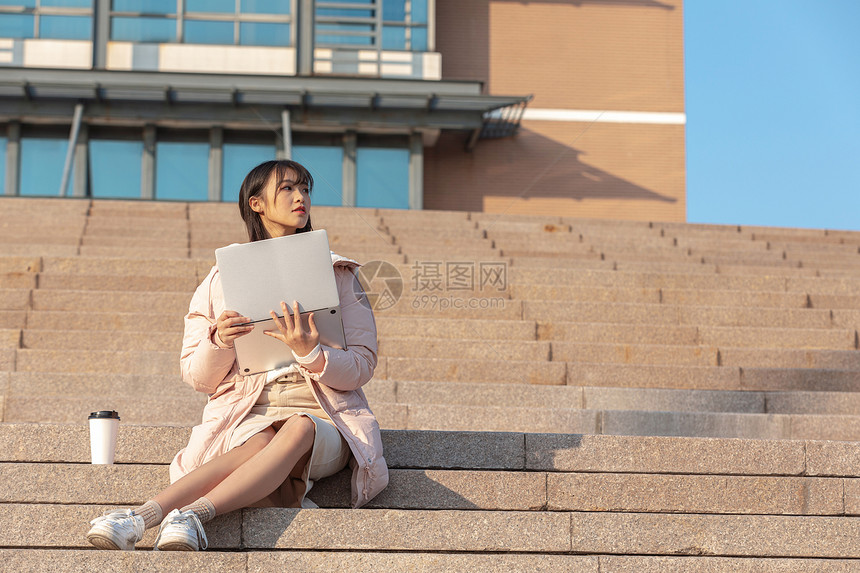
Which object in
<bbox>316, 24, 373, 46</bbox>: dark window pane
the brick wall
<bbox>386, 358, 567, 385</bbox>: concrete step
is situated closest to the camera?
<bbox>386, 358, 567, 385</bbox>: concrete step

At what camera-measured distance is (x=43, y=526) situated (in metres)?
3.24

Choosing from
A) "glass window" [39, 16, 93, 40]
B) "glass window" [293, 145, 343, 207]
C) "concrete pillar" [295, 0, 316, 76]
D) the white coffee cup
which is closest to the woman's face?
the white coffee cup

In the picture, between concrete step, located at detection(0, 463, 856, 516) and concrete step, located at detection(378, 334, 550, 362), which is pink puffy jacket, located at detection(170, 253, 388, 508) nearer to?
concrete step, located at detection(0, 463, 856, 516)

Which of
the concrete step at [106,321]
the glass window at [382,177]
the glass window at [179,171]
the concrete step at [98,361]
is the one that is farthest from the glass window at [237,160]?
the concrete step at [98,361]

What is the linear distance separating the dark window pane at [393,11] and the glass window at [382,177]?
229cm

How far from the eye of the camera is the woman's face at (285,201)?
137 inches

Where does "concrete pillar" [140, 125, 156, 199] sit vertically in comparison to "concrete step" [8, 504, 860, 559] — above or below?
above

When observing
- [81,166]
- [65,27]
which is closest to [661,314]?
[81,166]

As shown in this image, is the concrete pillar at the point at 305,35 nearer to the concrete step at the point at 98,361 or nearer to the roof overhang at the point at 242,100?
the roof overhang at the point at 242,100

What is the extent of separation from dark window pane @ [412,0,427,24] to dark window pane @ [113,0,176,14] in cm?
399

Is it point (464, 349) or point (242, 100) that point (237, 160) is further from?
point (464, 349)

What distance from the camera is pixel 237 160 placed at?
15.9 meters

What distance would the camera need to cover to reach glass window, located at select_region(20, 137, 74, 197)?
15.4 m

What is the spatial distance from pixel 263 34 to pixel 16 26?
397 centimetres
